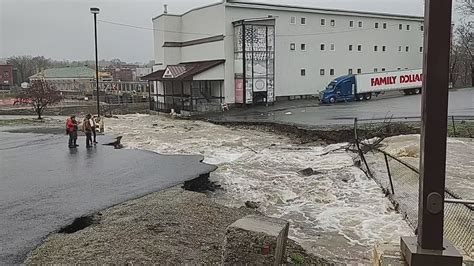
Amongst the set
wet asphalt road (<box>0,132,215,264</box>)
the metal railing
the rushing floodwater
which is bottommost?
the rushing floodwater

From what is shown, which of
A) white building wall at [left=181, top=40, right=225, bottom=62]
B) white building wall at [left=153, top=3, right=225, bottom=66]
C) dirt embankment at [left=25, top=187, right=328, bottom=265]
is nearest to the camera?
dirt embankment at [left=25, top=187, right=328, bottom=265]

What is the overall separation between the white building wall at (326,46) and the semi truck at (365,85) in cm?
442

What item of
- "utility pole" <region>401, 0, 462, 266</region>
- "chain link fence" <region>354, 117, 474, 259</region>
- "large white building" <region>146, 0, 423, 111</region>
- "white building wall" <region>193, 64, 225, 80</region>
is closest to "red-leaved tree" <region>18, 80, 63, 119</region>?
"large white building" <region>146, 0, 423, 111</region>

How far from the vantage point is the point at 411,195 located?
11.8m

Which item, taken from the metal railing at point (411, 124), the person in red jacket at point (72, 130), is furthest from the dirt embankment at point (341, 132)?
the person in red jacket at point (72, 130)

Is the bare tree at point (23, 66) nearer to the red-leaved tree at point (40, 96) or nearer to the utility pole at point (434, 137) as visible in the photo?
the red-leaved tree at point (40, 96)

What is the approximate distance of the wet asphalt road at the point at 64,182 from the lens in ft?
25.8

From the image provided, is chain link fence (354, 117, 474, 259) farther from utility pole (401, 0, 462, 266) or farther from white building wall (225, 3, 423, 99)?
white building wall (225, 3, 423, 99)

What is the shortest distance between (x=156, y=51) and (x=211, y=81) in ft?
40.0

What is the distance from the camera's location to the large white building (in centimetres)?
4200

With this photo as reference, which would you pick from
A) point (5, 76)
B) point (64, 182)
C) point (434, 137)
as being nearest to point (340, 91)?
point (64, 182)

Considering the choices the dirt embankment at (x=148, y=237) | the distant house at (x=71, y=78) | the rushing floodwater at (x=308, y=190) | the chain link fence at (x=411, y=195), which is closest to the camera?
the dirt embankment at (x=148, y=237)

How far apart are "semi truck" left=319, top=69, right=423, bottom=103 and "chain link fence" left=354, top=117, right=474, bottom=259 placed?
20152mm

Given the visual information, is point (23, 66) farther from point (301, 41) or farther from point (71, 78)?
point (301, 41)
